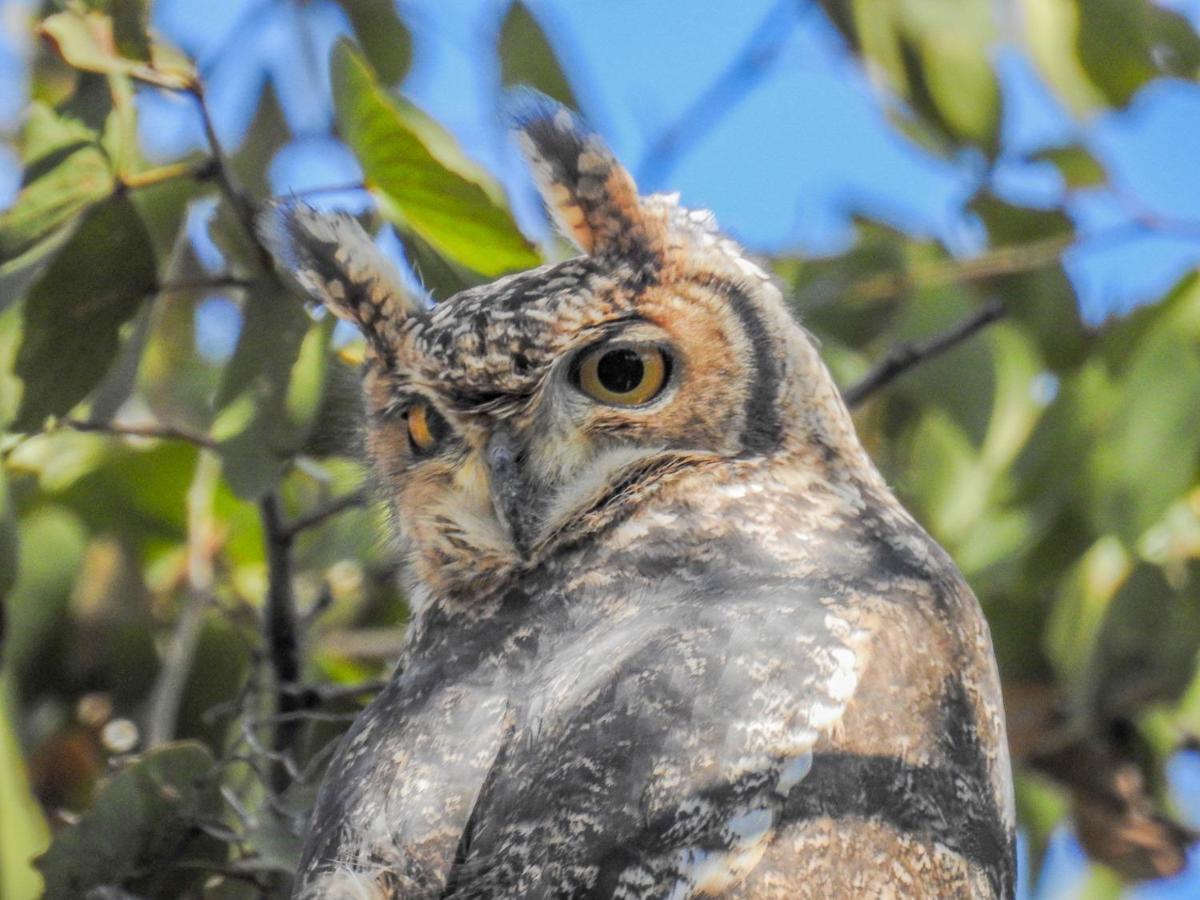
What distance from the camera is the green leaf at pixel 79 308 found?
2377 millimetres

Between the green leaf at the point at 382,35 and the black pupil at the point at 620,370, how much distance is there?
1.38 m

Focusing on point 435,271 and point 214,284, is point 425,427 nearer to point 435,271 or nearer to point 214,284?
point 435,271

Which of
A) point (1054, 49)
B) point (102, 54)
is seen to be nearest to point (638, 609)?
point (102, 54)

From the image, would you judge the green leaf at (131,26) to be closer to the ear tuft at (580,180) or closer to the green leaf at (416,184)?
the green leaf at (416,184)

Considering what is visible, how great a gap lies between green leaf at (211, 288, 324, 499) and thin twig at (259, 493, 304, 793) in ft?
0.27

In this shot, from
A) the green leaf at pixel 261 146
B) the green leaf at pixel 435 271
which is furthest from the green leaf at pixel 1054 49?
the green leaf at pixel 435 271

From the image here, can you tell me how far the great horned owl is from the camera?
65.2 inches

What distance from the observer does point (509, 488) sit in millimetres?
2027

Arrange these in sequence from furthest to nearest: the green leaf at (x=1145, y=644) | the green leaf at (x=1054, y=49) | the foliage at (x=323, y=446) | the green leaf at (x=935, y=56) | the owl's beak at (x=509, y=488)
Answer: the green leaf at (x=1054, y=49) → the green leaf at (x=935, y=56) → the green leaf at (x=1145, y=644) → the foliage at (x=323, y=446) → the owl's beak at (x=509, y=488)

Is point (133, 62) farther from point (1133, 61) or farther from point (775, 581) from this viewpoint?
point (1133, 61)

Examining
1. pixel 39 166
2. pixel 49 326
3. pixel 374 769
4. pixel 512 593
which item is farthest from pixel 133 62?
pixel 374 769

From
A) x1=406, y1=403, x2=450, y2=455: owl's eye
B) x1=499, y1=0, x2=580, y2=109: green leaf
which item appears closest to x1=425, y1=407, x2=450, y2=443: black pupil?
x1=406, y1=403, x2=450, y2=455: owl's eye

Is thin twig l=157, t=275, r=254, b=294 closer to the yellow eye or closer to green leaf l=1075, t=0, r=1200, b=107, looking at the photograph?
the yellow eye

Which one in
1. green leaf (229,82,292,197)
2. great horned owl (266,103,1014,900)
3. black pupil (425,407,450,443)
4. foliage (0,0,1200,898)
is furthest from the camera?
green leaf (229,82,292,197)
